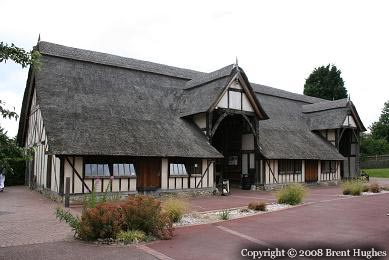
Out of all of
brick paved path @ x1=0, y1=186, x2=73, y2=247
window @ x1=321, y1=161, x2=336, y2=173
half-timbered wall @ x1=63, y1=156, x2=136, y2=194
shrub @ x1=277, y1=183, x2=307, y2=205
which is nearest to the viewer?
brick paved path @ x1=0, y1=186, x2=73, y2=247

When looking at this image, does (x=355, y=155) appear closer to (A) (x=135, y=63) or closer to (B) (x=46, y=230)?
(A) (x=135, y=63)

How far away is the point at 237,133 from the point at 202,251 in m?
18.0

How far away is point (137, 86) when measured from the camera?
23219 millimetres

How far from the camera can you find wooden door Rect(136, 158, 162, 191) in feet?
61.4

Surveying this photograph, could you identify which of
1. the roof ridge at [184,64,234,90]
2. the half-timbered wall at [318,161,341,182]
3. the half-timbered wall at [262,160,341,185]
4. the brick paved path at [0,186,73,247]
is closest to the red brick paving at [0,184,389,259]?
the brick paved path at [0,186,73,247]

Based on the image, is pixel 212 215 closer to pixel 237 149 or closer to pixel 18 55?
pixel 18 55

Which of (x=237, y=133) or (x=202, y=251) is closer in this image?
(x=202, y=251)

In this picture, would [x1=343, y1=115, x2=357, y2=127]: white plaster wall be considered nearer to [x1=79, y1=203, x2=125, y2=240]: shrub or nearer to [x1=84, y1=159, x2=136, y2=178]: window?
→ [x1=84, y1=159, x2=136, y2=178]: window

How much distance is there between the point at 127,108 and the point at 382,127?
54.2 metres

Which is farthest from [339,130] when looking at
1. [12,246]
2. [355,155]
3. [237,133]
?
[12,246]

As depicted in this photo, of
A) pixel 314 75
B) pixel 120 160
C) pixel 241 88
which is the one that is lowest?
pixel 120 160

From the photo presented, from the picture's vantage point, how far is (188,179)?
20.2 meters

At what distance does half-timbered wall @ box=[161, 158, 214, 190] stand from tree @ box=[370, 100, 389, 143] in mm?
47353

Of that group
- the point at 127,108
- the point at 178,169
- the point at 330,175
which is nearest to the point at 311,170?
the point at 330,175
